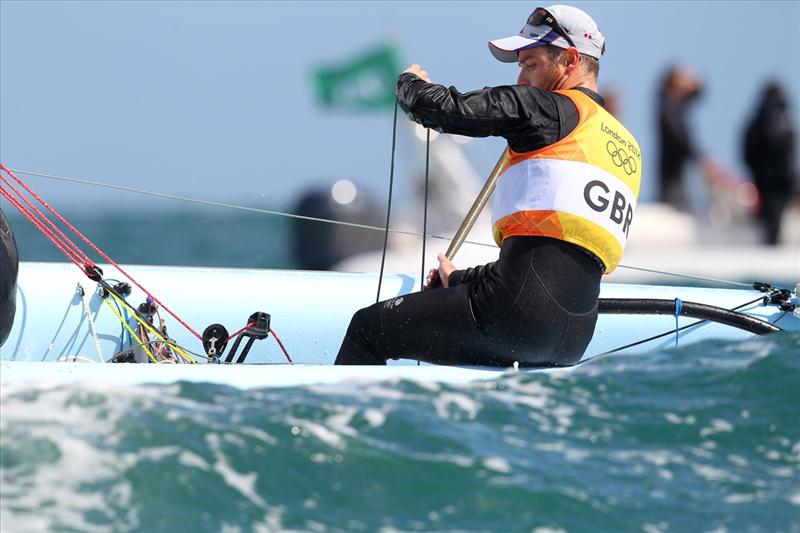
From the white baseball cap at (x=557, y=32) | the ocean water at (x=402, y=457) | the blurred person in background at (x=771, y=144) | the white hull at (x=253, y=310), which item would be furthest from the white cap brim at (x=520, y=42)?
the blurred person in background at (x=771, y=144)

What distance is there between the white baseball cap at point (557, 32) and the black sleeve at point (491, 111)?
0.63ft

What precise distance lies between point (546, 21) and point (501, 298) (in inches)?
27.5

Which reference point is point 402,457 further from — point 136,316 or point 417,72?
point 136,316

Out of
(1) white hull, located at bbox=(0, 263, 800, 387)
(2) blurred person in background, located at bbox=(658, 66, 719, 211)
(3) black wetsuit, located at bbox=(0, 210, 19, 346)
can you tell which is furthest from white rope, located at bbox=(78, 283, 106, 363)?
(2) blurred person in background, located at bbox=(658, 66, 719, 211)

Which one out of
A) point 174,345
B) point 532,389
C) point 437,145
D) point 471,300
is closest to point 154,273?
point 174,345

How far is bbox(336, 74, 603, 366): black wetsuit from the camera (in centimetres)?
296

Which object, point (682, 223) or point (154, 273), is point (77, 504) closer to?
point (154, 273)

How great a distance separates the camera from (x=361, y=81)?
1245cm

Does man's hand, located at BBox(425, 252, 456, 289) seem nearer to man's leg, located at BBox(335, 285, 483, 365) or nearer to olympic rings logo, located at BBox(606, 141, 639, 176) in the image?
man's leg, located at BBox(335, 285, 483, 365)

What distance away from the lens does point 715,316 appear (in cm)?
348

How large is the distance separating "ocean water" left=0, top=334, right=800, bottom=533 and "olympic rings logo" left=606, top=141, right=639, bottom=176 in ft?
1.81

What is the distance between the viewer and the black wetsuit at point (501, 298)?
2957 millimetres

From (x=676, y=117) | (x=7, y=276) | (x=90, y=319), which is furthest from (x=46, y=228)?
(x=676, y=117)

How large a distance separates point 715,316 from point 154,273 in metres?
1.76
